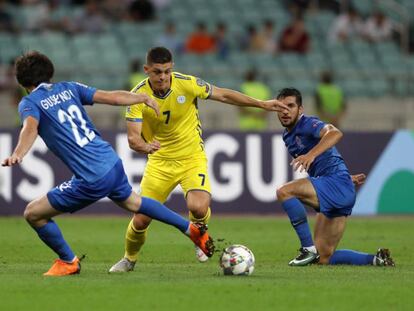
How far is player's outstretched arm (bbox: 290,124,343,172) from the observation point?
10.5 m

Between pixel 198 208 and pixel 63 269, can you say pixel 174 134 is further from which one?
pixel 63 269

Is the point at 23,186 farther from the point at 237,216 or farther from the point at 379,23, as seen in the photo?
the point at 379,23

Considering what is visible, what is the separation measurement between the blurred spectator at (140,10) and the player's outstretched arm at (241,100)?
12523mm

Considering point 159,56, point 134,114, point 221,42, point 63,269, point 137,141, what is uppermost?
point 159,56

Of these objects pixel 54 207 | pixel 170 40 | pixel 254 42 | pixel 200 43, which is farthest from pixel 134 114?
pixel 254 42

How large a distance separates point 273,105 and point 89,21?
40.5ft

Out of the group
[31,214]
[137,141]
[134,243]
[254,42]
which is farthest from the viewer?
[254,42]

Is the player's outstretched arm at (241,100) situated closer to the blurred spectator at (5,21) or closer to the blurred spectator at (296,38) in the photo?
the blurred spectator at (5,21)

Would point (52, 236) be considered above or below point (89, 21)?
below

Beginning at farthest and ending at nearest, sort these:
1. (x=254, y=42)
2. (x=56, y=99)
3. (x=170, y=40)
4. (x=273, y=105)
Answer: (x=254, y=42)
(x=170, y=40)
(x=273, y=105)
(x=56, y=99)

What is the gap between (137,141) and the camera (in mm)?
10320

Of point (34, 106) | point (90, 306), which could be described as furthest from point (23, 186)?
point (90, 306)

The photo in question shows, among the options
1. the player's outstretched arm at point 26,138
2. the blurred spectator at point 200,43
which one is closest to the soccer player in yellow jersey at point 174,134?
the player's outstretched arm at point 26,138

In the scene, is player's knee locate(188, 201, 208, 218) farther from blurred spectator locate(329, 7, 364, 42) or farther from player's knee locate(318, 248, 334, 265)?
blurred spectator locate(329, 7, 364, 42)
